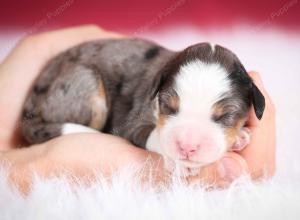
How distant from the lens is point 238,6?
3980 millimetres

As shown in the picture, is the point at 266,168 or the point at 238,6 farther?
the point at 238,6

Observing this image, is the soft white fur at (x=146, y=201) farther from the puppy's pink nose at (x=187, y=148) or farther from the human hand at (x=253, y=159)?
the puppy's pink nose at (x=187, y=148)

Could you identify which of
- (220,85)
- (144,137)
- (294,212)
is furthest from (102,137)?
(294,212)

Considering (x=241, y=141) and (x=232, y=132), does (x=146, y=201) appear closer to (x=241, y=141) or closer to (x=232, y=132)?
(x=232, y=132)

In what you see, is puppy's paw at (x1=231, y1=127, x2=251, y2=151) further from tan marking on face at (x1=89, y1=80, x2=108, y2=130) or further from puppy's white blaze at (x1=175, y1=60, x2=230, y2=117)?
tan marking on face at (x1=89, y1=80, x2=108, y2=130)

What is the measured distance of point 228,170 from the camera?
279 centimetres

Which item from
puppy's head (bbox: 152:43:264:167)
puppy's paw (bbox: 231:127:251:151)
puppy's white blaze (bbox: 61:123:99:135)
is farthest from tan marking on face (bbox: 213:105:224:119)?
puppy's white blaze (bbox: 61:123:99:135)

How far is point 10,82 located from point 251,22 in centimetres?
163

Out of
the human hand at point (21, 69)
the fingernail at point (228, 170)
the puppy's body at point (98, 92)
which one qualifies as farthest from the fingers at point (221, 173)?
the human hand at point (21, 69)

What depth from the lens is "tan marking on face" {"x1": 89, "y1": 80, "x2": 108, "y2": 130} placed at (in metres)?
3.50

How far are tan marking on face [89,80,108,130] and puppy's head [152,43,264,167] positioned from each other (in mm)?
716

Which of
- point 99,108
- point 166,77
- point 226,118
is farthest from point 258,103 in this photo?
point 99,108

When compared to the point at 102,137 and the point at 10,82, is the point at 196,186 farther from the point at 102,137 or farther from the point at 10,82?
the point at 10,82

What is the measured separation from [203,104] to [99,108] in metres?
1.02
